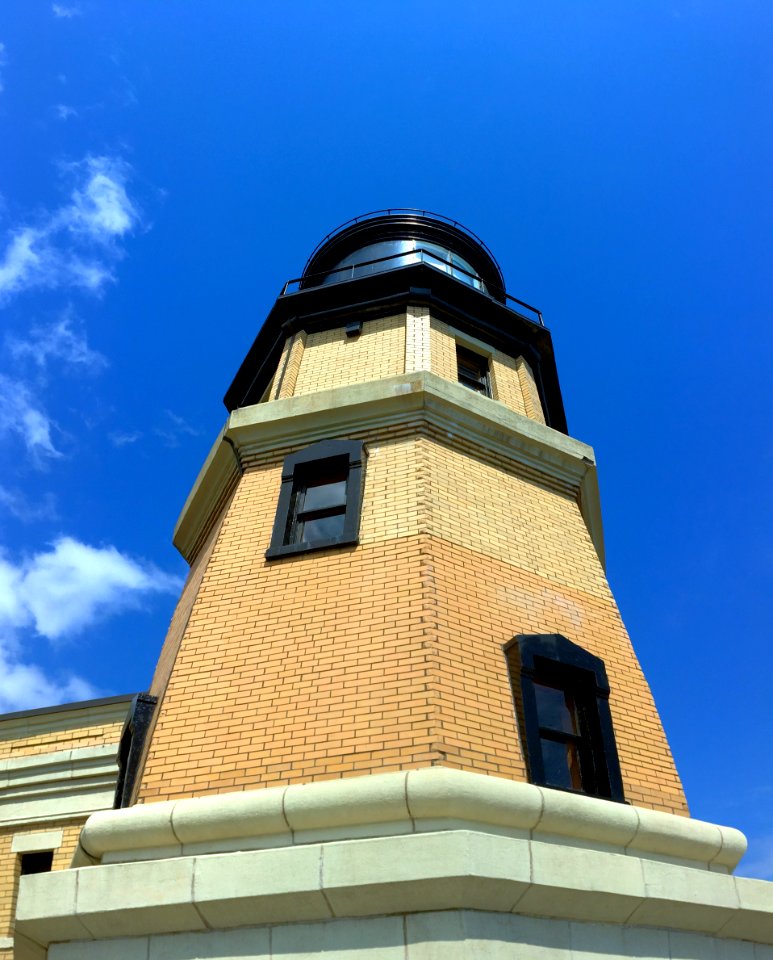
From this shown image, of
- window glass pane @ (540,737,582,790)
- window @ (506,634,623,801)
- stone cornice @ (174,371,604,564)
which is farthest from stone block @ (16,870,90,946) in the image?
stone cornice @ (174,371,604,564)

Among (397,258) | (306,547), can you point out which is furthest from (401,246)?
(306,547)

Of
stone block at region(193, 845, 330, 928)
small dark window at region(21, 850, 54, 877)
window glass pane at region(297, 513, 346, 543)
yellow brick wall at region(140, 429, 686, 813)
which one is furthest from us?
small dark window at region(21, 850, 54, 877)

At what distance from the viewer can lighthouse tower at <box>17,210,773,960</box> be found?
19.4 feet

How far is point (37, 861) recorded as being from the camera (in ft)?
36.6

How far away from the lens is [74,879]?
6.34m

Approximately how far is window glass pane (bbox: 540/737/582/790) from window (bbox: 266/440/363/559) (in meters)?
3.05

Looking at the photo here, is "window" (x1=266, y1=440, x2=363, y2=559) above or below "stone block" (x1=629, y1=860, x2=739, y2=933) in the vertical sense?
above

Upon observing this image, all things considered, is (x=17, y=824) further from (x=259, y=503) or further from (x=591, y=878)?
(x=591, y=878)

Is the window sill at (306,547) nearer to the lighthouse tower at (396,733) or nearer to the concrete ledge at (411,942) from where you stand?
the lighthouse tower at (396,733)

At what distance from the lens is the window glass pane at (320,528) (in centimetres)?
953

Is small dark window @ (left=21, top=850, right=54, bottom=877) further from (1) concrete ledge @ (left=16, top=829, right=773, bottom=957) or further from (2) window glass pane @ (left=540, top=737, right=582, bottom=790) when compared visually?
(2) window glass pane @ (left=540, top=737, right=582, bottom=790)

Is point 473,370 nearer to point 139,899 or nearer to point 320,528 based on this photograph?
point 320,528

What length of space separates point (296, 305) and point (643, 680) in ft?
29.1

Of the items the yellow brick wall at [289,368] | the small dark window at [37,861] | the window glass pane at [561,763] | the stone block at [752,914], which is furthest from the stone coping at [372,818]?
the yellow brick wall at [289,368]
